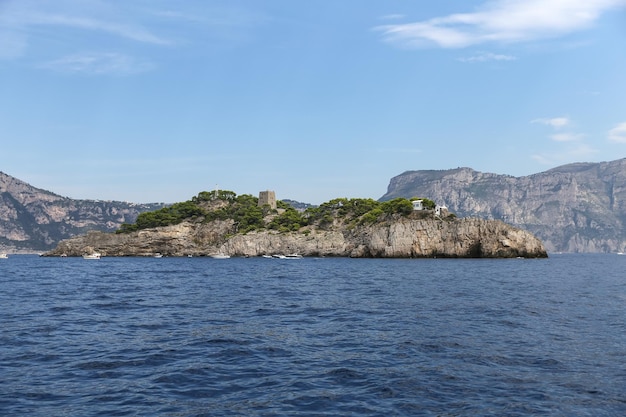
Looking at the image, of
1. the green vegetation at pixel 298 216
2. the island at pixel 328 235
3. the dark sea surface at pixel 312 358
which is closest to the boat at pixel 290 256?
the island at pixel 328 235

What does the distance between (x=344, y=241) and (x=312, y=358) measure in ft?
460

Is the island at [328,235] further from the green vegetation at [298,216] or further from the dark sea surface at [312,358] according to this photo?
the dark sea surface at [312,358]

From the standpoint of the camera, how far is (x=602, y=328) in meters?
28.2

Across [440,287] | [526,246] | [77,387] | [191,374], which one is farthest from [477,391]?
[526,246]

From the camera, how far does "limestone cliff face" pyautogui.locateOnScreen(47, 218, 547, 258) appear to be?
13975 centimetres

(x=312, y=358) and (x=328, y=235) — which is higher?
(x=328, y=235)

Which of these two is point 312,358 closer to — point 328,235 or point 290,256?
point 290,256

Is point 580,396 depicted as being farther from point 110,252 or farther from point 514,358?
point 110,252

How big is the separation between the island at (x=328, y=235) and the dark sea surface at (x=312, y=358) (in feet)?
335

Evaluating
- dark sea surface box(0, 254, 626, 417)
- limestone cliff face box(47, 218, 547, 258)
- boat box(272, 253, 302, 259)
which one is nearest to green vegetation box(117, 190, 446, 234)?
limestone cliff face box(47, 218, 547, 258)

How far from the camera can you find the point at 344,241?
528 ft

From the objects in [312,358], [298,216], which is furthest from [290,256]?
[312,358]

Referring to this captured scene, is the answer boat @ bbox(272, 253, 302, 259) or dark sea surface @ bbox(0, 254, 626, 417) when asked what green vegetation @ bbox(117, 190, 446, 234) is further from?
dark sea surface @ bbox(0, 254, 626, 417)

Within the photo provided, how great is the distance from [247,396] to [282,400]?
1.29 meters
